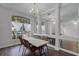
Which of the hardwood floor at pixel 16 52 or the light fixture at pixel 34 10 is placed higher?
the light fixture at pixel 34 10

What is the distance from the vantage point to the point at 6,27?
7.70 feet

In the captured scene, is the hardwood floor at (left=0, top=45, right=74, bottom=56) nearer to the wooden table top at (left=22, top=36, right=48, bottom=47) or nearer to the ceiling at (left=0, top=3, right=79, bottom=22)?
the wooden table top at (left=22, top=36, right=48, bottom=47)

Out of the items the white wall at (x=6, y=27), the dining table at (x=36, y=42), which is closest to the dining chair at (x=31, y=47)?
the dining table at (x=36, y=42)

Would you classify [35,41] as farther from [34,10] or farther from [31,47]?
[34,10]

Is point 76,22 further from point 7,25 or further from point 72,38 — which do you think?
point 7,25

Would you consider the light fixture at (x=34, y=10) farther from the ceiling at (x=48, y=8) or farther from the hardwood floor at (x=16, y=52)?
the hardwood floor at (x=16, y=52)

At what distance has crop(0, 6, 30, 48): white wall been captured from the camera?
87.4 inches

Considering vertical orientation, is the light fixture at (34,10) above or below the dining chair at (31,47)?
above

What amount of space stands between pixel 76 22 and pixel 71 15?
0.21 m

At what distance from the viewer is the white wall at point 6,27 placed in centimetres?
222

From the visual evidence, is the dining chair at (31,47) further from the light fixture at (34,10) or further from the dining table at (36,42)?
the light fixture at (34,10)

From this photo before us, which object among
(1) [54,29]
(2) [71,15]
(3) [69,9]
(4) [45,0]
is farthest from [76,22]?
(4) [45,0]

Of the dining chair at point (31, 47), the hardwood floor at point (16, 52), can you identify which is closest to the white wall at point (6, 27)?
the hardwood floor at point (16, 52)

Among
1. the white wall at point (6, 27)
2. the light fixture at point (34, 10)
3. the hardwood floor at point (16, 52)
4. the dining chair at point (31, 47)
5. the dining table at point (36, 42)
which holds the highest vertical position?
the light fixture at point (34, 10)
